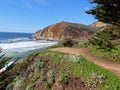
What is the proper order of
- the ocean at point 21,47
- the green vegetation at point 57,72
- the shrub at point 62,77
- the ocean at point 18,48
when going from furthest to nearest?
the ocean at point 21,47 < the ocean at point 18,48 < the shrub at point 62,77 < the green vegetation at point 57,72

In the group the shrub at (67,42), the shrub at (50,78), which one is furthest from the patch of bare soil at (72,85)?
the shrub at (67,42)

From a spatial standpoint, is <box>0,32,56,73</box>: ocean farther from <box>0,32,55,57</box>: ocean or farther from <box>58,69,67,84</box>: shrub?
<box>58,69,67,84</box>: shrub

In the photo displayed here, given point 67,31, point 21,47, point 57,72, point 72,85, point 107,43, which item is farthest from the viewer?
point 67,31

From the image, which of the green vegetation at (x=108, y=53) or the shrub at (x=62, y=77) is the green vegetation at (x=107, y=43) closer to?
the green vegetation at (x=108, y=53)

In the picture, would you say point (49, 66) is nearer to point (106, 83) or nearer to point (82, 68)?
point (82, 68)

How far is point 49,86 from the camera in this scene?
13742 millimetres

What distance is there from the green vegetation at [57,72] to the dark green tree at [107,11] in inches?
154

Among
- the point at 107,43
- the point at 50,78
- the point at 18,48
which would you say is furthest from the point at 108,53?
the point at 18,48

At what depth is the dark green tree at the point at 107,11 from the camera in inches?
677

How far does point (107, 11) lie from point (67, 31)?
56.2 meters

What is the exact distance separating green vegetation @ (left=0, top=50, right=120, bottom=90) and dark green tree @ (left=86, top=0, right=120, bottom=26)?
391 cm

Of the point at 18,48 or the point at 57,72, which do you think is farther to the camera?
the point at 18,48

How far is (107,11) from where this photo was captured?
17672 millimetres

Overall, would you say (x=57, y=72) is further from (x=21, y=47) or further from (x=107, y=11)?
(x=21, y=47)
